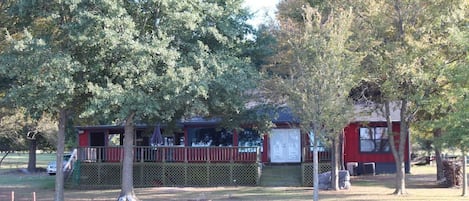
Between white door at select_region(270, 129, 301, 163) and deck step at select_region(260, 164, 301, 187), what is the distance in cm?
68

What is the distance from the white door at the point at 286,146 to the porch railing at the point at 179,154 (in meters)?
3.05

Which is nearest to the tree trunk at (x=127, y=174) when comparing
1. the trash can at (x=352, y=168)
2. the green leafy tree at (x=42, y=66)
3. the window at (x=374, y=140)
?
the green leafy tree at (x=42, y=66)

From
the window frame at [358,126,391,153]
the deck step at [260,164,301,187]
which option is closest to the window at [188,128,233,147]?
the deck step at [260,164,301,187]

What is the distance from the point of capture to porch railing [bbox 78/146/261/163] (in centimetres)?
2605

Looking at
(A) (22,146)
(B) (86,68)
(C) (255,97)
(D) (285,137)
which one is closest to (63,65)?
(B) (86,68)

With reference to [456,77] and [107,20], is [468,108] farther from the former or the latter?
[107,20]

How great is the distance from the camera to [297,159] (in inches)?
1151

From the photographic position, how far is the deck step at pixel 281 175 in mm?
25438

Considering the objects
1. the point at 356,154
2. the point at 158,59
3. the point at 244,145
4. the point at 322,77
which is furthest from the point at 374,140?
A: the point at 158,59

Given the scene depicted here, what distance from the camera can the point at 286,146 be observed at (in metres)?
29.3

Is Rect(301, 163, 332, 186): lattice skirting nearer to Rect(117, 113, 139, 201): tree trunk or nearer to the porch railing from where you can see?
the porch railing

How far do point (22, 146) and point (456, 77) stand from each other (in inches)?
1495

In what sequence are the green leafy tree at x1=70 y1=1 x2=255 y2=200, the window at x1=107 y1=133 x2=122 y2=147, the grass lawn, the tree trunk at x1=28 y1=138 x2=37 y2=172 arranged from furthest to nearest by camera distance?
the tree trunk at x1=28 y1=138 x2=37 y2=172, the window at x1=107 y1=133 x2=122 y2=147, the grass lawn, the green leafy tree at x1=70 y1=1 x2=255 y2=200

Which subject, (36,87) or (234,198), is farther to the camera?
(234,198)
